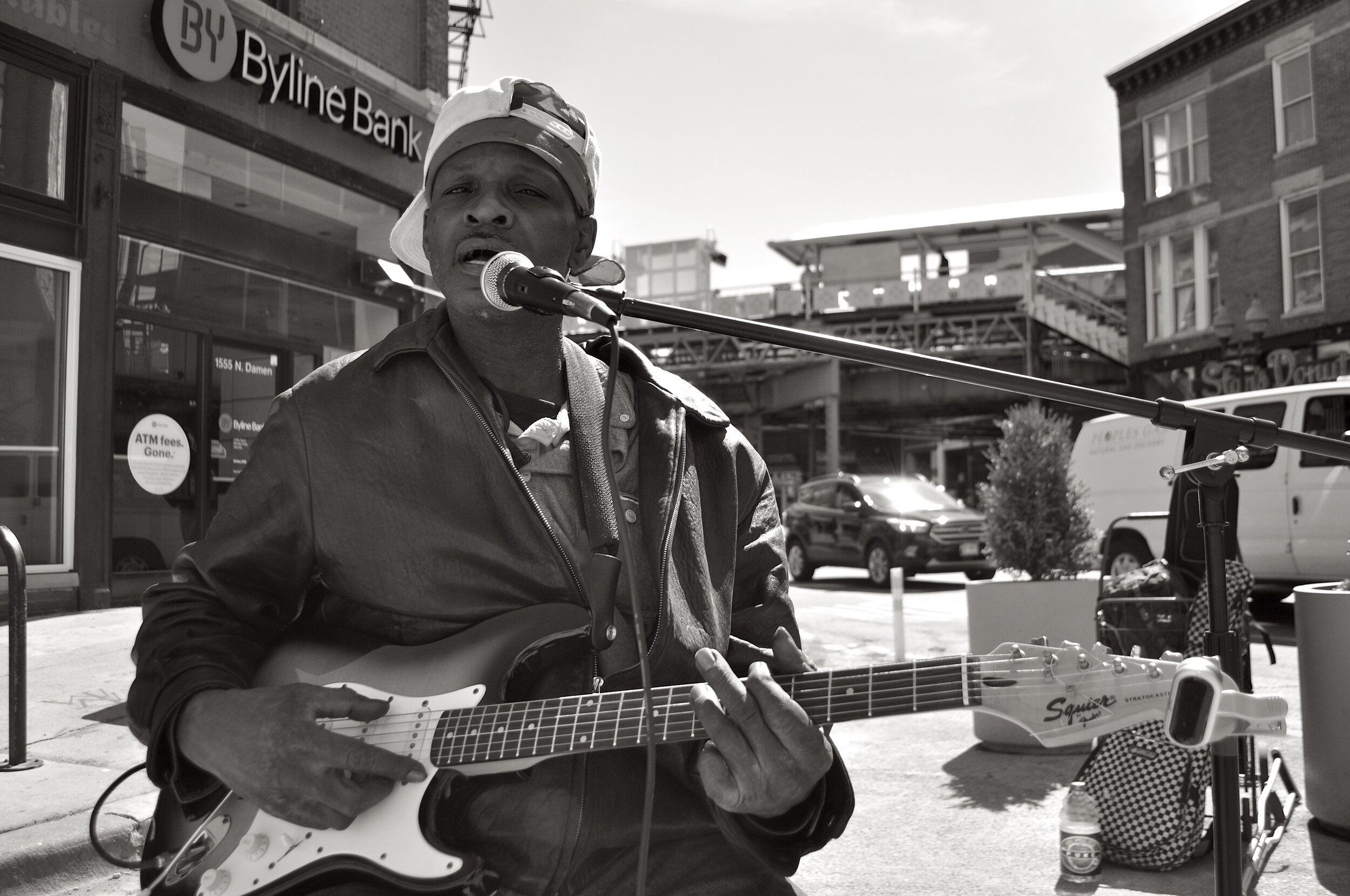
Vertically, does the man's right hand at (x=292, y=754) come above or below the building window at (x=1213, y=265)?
below

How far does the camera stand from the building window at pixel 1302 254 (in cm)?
2255

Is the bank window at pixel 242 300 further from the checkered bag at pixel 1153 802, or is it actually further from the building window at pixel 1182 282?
the building window at pixel 1182 282

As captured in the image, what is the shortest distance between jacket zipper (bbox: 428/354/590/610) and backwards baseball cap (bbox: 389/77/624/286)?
1.70 feet

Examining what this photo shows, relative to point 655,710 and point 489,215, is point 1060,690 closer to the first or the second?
point 655,710

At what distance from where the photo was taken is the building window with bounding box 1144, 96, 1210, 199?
84.1 ft

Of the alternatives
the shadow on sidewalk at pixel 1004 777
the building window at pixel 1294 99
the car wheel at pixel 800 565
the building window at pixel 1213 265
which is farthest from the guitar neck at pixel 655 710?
the building window at pixel 1213 265

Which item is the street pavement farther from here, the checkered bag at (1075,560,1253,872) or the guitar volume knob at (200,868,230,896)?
the guitar volume knob at (200,868,230,896)

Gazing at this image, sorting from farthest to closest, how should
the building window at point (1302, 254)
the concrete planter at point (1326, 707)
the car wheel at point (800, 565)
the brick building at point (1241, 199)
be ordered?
the building window at point (1302, 254), the brick building at point (1241, 199), the car wheel at point (800, 565), the concrete planter at point (1326, 707)

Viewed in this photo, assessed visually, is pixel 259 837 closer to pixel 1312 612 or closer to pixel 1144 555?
pixel 1312 612

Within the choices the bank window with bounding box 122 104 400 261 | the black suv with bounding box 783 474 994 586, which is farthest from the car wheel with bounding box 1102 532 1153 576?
the bank window with bounding box 122 104 400 261

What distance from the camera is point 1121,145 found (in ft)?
91.6

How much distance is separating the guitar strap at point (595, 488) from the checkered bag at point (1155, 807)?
2.80 m

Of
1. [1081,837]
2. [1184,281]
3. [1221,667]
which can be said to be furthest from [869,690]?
[1184,281]

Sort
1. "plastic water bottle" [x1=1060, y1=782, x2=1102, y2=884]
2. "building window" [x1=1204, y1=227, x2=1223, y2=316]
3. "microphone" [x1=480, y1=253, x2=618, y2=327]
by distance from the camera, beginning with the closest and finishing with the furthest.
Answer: "microphone" [x1=480, y1=253, x2=618, y2=327] < "plastic water bottle" [x1=1060, y1=782, x2=1102, y2=884] < "building window" [x1=1204, y1=227, x2=1223, y2=316]
